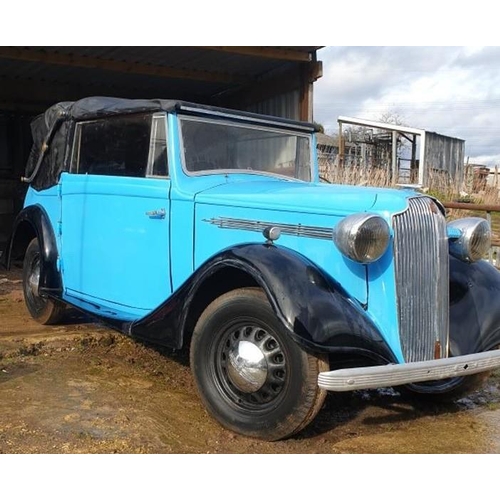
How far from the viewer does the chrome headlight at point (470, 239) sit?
145 inches

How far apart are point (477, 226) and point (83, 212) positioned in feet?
9.77

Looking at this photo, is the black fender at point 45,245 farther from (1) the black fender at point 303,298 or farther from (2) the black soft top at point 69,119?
(1) the black fender at point 303,298

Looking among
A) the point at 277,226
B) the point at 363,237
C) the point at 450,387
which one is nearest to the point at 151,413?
Result: the point at 277,226

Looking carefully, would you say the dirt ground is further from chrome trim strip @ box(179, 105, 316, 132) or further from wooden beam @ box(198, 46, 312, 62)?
wooden beam @ box(198, 46, 312, 62)

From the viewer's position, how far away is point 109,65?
364 inches

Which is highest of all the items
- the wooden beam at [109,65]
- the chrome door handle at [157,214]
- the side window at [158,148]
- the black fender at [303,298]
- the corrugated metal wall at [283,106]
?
the wooden beam at [109,65]

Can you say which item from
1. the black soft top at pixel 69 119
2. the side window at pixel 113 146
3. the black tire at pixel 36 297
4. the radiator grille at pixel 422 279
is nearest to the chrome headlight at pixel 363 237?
the radiator grille at pixel 422 279

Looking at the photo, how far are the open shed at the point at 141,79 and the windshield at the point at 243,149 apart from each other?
3.97 meters

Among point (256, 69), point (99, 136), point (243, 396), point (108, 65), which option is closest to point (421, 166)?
point (256, 69)

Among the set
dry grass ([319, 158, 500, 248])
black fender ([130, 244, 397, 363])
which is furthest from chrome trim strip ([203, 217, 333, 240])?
dry grass ([319, 158, 500, 248])

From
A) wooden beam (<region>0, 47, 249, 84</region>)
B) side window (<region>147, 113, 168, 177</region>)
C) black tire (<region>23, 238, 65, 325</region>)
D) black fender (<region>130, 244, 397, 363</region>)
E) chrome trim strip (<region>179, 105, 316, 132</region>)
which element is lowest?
black tire (<region>23, 238, 65, 325</region>)

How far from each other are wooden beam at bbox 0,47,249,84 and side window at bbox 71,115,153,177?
166 inches

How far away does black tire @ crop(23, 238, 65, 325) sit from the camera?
5.41 metres

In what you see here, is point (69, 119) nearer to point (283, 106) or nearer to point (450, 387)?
point (450, 387)
